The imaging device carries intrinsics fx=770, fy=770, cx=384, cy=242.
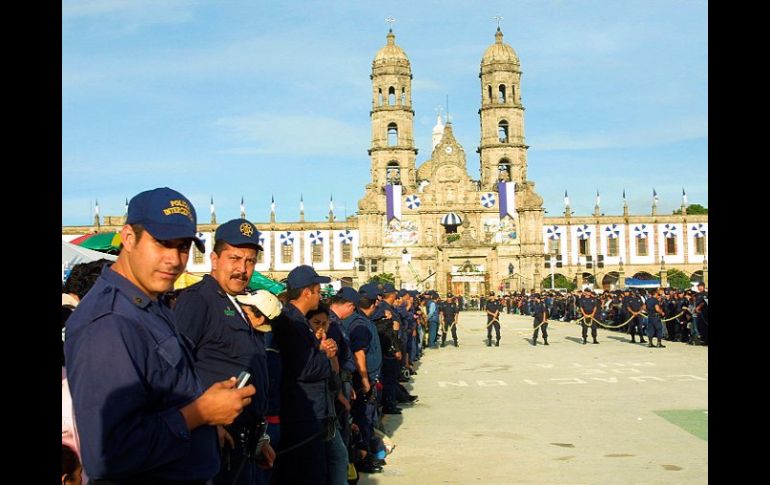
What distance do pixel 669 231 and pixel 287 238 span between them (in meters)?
34.6

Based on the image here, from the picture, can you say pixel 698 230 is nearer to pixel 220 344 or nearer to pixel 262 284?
pixel 262 284

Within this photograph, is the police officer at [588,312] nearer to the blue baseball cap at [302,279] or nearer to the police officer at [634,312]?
the police officer at [634,312]

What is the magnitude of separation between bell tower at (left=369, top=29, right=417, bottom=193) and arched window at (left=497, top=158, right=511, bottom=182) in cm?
767

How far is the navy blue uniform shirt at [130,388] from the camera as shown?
99.8 inches

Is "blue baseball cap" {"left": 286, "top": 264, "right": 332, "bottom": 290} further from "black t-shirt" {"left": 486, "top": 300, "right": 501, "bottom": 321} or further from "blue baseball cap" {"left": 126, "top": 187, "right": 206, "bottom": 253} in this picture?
"black t-shirt" {"left": 486, "top": 300, "right": 501, "bottom": 321}

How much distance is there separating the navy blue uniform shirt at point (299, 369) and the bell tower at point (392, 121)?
63.4 metres

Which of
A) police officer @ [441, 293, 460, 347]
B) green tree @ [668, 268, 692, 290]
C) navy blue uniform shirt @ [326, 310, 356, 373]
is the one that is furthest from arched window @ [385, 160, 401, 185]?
navy blue uniform shirt @ [326, 310, 356, 373]

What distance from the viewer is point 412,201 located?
66.8m

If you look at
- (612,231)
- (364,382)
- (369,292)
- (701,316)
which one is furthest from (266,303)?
(612,231)

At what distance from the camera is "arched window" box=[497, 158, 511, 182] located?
68.8 meters

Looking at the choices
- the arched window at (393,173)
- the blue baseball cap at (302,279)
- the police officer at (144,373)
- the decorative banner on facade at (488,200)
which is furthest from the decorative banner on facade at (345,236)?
the police officer at (144,373)
